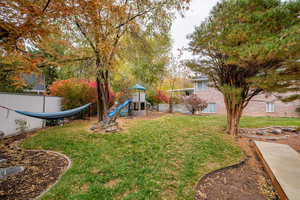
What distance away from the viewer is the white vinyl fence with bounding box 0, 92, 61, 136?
4.19 metres

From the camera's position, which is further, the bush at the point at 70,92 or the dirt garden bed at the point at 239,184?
the bush at the point at 70,92

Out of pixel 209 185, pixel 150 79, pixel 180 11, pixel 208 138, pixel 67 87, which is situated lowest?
pixel 209 185

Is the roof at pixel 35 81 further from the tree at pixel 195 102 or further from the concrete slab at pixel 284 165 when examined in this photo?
the tree at pixel 195 102

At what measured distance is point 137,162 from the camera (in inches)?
108

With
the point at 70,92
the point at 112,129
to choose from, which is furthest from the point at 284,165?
the point at 70,92

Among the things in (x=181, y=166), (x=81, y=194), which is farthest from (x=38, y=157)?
(x=181, y=166)

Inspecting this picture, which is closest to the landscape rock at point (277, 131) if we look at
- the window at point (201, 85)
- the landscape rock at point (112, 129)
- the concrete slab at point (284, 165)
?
the concrete slab at point (284, 165)

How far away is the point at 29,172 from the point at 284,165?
4.99 m

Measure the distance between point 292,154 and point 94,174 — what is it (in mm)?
4668

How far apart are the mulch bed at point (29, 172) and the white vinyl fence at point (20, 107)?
112 cm

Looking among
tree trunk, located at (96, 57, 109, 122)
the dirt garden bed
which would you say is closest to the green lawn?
the dirt garden bed

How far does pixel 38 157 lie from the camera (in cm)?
292

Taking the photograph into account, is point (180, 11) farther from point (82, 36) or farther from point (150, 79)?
point (150, 79)

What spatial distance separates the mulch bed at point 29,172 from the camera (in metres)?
1.83
